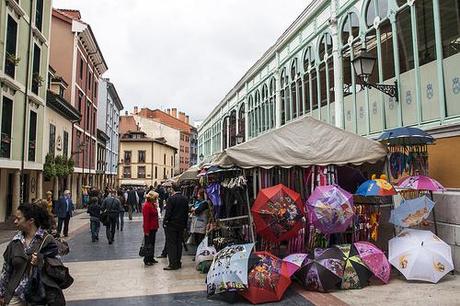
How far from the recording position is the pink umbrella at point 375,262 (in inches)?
262

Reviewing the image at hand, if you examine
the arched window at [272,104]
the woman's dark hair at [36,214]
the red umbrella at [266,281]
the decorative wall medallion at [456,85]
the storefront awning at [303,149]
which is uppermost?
the arched window at [272,104]

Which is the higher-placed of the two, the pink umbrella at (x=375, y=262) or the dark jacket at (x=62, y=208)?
the dark jacket at (x=62, y=208)

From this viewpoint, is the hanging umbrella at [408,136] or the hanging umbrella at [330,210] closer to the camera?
the hanging umbrella at [330,210]

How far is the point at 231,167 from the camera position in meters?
7.59

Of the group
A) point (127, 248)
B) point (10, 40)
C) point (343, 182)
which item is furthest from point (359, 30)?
point (10, 40)

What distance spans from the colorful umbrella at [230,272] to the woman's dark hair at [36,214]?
9.71 feet

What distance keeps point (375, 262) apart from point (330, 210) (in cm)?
109

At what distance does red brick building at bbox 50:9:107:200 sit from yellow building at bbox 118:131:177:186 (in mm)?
29662

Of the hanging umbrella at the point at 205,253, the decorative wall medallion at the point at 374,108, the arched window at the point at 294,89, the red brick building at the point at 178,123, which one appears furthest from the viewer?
the red brick building at the point at 178,123

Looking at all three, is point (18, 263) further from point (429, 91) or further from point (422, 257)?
point (429, 91)

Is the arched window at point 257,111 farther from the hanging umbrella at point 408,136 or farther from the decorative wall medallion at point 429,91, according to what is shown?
the hanging umbrella at point 408,136

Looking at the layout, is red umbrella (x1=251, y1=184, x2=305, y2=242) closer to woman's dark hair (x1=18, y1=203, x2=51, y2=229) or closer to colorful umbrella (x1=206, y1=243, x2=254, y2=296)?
colorful umbrella (x1=206, y1=243, x2=254, y2=296)

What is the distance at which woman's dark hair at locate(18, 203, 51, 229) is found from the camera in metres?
3.82

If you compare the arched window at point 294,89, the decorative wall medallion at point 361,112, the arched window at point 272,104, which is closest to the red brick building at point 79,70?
the arched window at point 272,104
